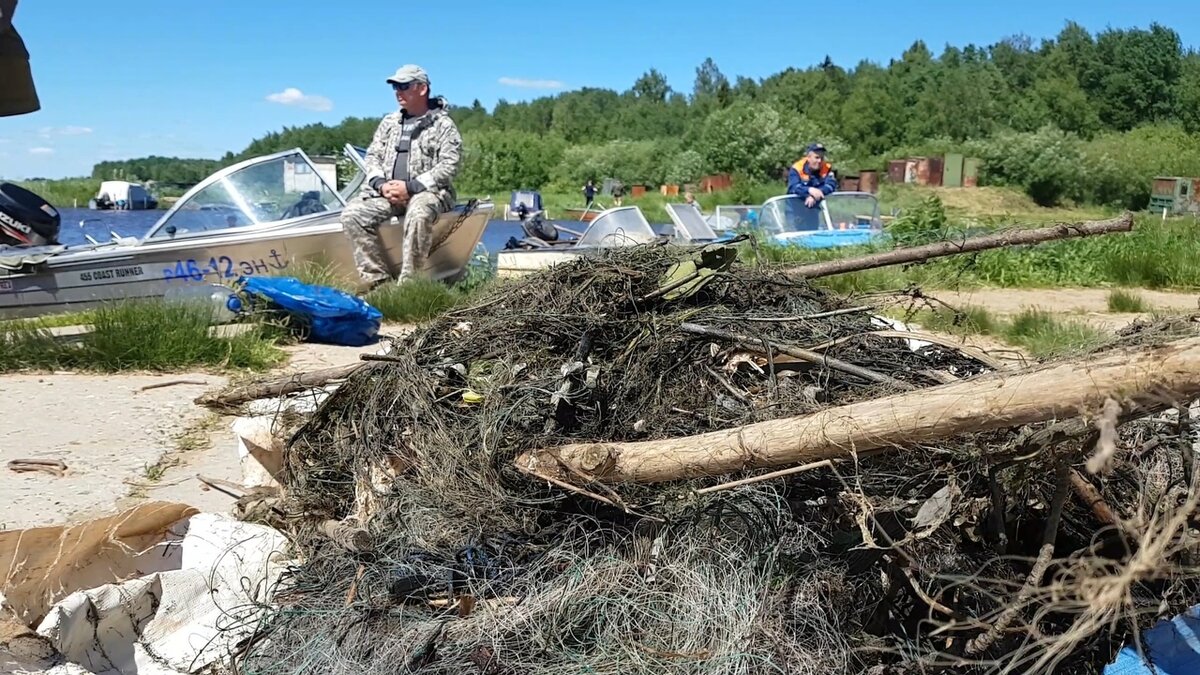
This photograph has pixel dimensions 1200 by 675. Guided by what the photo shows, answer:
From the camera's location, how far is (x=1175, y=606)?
2.94m

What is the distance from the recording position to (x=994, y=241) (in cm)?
426

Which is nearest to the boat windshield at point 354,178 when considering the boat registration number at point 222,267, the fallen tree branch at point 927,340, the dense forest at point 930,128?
the boat registration number at point 222,267

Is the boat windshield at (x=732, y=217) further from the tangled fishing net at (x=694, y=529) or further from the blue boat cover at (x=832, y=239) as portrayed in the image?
the tangled fishing net at (x=694, y=529)

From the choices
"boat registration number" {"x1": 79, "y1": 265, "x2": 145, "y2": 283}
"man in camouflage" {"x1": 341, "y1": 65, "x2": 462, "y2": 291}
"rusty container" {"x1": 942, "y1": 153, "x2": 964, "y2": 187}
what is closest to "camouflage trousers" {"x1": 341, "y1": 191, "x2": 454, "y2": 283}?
"man in camouflage" {"x1": 341, "y1": 65, "x2": 462, "y2": 291}

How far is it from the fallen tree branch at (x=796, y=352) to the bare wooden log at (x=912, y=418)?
618mm

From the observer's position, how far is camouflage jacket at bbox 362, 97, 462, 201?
9.72 metres

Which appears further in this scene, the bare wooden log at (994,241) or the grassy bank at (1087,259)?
the grassy bank at (1087,259)

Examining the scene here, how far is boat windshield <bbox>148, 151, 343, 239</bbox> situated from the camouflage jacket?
2.71 ft

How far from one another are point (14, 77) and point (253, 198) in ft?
21.3

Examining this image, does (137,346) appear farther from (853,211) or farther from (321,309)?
(853,211)

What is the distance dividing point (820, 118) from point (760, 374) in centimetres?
6584

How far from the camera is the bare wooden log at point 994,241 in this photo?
13.7 feet

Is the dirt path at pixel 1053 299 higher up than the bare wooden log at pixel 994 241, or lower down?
lower down

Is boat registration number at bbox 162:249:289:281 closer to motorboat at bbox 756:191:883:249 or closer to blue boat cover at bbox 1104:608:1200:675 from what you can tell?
motorboat at bbox 756:191:883:249
